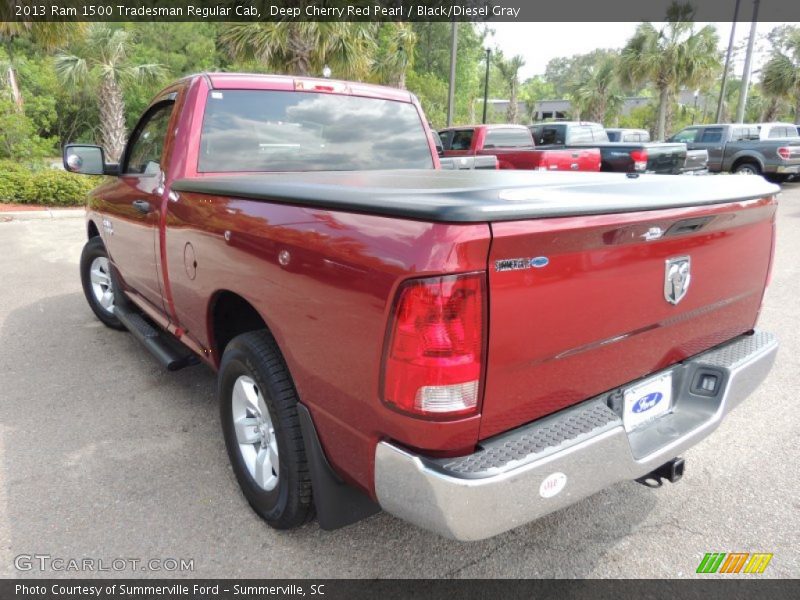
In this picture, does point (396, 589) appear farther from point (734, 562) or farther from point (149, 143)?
point (149, 143)

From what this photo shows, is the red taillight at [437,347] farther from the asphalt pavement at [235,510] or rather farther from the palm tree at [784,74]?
the palm tree at [784,74]

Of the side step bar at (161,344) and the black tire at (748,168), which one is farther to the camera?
the black tire at (748,168)

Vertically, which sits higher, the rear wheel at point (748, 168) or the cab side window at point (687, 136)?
the cab side window at point (687, 136)

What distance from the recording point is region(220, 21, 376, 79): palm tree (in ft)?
43.0

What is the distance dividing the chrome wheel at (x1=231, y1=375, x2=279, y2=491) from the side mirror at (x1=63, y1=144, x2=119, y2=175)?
239 centimetres

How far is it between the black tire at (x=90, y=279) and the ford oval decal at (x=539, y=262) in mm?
4157

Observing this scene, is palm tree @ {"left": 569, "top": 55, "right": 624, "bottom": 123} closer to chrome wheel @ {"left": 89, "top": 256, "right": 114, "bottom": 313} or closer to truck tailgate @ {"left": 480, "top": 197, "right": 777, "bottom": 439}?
chrome wheel @ {"left": 89, "top": 256, "right": 114, "bottom": 313}

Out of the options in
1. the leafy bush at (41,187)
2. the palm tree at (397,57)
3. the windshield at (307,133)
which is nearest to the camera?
the windshield at (307,133)

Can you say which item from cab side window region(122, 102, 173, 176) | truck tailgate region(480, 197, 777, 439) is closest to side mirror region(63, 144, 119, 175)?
cab side window region(122, 102, 173, 176)

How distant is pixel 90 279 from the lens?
526 centimetres

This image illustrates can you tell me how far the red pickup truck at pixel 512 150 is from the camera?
1136 cm

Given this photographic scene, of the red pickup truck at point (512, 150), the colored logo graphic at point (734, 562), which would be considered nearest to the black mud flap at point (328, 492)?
the colored logo graphic at point (734, 562)

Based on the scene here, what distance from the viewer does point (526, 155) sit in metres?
11.5

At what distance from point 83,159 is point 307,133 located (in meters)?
1.71
